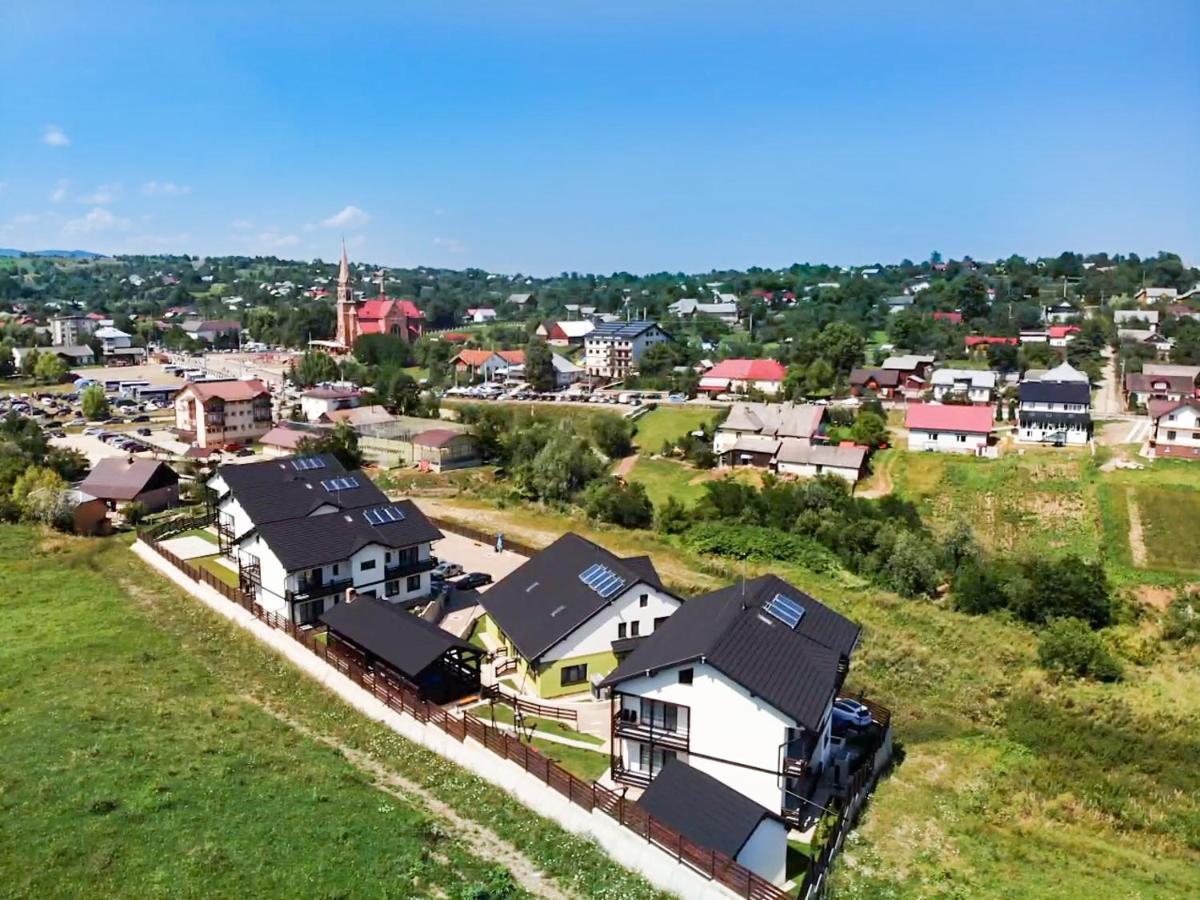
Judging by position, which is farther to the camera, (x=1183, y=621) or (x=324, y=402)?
(x=324, y=402)

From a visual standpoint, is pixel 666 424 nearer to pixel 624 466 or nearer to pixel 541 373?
pixel 624 466

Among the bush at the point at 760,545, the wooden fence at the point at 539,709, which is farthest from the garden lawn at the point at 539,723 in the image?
the bush at the point at 760,545

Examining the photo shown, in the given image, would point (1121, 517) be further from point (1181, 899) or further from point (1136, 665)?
point (1181, 899)

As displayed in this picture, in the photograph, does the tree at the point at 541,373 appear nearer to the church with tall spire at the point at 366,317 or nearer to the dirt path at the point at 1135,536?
the church with tall spire at the point at 366,317

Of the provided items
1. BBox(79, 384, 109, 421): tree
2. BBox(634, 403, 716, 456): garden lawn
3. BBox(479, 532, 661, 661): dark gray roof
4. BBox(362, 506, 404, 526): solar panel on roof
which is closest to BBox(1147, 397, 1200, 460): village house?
BBox(634, 403, 716, 456): garden lawn

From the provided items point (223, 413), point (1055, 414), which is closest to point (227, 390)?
point (223, 413)

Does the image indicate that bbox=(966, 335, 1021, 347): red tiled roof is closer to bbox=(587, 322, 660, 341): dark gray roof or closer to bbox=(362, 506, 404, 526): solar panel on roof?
bbox=(587, 322, 660, 341): dark gray roof
